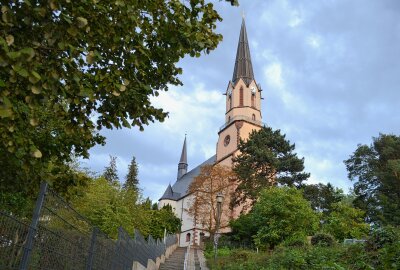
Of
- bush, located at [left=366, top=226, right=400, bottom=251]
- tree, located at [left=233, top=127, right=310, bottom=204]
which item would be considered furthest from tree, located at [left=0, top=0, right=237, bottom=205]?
tree, located at [left=233, top=127, right=310, bottom=204]

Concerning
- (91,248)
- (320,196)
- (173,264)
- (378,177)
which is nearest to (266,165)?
(320,196)

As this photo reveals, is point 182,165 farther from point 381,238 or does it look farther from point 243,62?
point 381,238

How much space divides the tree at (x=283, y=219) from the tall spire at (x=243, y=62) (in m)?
41.0

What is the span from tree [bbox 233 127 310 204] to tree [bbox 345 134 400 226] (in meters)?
9.01

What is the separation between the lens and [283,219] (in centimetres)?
2917

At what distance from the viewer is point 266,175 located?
132 ft

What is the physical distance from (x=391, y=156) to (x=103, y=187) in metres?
34.2

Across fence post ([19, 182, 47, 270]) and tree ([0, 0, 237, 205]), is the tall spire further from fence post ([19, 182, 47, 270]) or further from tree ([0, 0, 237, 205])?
fence post ([19, 182, 47, 270])

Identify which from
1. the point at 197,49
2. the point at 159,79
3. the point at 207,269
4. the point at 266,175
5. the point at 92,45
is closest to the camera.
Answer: the point at 92,45

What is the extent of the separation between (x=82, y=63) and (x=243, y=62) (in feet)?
228

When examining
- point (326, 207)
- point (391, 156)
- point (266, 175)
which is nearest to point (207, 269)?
point (266, 175)

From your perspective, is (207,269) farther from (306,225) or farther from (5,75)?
(5,75)

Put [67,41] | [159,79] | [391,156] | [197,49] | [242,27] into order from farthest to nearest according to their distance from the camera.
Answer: [242,27] < [391,156] < [159,79] < [197,49] < [67,41]

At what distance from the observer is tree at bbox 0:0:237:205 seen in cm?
384
